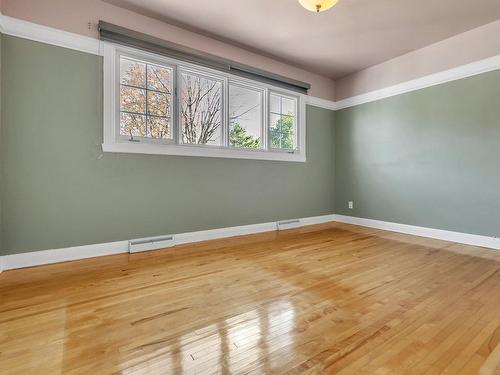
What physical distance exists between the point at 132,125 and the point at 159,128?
→ 1.02 feet

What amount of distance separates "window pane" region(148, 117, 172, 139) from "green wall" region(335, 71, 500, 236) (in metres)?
3.28

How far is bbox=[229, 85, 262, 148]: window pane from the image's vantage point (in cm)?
374

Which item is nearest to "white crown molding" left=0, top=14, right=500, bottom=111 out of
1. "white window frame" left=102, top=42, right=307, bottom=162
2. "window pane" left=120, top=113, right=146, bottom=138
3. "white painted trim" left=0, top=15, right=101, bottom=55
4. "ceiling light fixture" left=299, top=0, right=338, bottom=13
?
"white painted trim" left=0, top=15, right=101, bottom=55

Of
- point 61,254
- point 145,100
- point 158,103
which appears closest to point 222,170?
point 158,103

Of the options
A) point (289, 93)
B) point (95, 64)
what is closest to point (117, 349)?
point (95, 64)

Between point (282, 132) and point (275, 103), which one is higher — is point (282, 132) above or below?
below

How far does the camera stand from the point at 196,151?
131 inches

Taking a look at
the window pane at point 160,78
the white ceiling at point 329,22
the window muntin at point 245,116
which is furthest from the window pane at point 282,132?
the window pane at point 160,78

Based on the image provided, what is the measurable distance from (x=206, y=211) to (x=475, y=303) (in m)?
2.76

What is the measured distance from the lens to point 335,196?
16.4 ft

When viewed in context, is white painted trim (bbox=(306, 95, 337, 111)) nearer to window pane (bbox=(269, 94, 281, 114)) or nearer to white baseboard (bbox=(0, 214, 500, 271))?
window pane (bbox=(269, 94, 281, 114))

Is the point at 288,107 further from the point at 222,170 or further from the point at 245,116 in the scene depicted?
the point at 222,170

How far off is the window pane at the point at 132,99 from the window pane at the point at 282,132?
2.02 meters

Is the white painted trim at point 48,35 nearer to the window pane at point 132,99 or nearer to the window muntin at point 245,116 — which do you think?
the window pane at point 132,99
